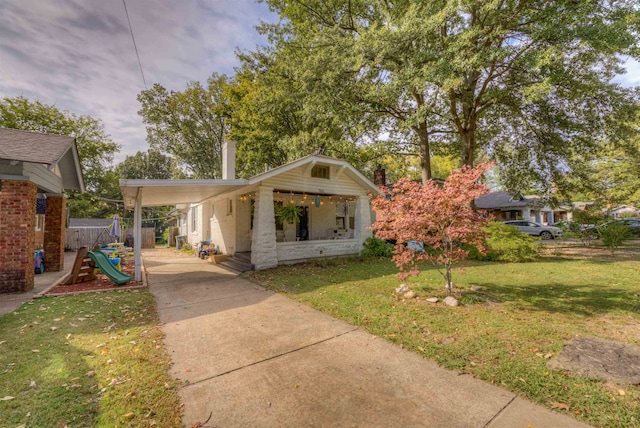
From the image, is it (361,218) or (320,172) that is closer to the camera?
(320,172)

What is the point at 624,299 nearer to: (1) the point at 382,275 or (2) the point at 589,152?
(1) the point at 382,275

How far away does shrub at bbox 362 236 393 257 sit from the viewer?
42.0 ft

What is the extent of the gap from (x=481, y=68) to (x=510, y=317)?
10.1 meters

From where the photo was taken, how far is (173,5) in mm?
7578

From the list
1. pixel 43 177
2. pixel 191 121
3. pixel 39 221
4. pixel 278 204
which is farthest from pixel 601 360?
pixel 191 121

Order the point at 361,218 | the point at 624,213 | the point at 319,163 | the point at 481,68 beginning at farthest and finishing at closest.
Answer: the point at 624,213, the point at 361,218, the point at 319,163, the point at 481,68

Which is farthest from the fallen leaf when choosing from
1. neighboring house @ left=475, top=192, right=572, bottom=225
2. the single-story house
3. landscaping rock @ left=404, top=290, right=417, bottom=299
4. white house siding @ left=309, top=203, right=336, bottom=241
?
neighboring house @ left=475, top=192, right=572, bottom=225

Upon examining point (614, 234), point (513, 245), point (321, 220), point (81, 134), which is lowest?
point (513, 245)

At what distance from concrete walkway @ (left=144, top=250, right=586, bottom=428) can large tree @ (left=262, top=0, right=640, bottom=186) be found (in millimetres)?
10005

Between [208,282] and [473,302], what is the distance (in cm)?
710

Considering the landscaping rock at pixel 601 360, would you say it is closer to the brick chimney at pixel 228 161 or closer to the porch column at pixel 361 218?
the porch column at pixel 361 218

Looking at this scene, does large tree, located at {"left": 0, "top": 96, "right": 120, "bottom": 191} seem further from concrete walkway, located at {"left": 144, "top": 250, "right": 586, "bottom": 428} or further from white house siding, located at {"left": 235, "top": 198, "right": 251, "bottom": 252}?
concrete walkway, located at {"left": 144, "top": 250, "right": 586, "bottom": 428}

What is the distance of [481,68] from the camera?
10922 mm

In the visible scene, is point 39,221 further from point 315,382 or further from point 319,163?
point 315,382
